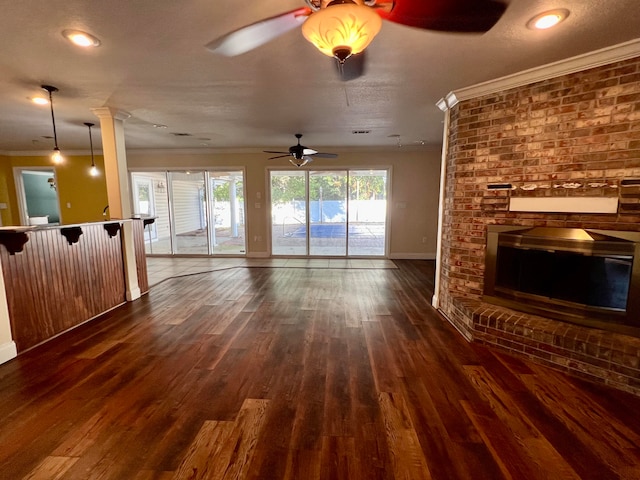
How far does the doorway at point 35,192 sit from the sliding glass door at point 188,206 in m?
2.07

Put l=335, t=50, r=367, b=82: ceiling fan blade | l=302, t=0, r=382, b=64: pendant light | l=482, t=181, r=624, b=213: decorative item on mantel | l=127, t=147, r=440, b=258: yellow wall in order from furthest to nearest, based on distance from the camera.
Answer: l=127, t=147, r=440, b=258: yellow wall, l=482, t=181, r=624, b=213: decorative item on mantel, l=335, t=50, r=367, b=82: ceiling fan blade, l=302, t=0, r=382, b=64: pendant light

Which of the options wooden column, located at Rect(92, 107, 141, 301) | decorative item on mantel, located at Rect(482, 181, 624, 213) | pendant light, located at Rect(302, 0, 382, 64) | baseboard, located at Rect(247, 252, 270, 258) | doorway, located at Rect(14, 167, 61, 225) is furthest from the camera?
baseboard, located at Rect(247, 252, 270, 258)

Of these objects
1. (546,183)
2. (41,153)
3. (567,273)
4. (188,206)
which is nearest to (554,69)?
(546,183)

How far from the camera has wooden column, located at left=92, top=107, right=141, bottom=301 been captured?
3.52 metres

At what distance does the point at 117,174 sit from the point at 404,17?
12.0ft

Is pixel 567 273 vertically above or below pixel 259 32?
below

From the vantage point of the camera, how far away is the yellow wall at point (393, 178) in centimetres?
638

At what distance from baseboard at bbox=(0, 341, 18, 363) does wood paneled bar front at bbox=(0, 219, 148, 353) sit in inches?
1.8

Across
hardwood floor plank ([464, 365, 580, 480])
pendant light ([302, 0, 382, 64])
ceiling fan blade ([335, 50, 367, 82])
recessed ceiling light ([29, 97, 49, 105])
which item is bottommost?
hardwood floor plank ([464, 365, 580, 480])

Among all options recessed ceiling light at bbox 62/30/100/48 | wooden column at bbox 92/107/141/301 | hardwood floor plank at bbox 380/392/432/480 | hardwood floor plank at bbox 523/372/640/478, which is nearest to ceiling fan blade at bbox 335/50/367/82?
recessed ceiling light at bbox 62/30/100/48

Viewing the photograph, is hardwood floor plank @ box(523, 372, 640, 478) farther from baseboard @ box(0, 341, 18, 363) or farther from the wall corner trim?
baseboard @ box(0, 341, 18, 363)

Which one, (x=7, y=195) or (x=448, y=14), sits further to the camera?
(x=7, y=195)

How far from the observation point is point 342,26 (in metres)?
1.25

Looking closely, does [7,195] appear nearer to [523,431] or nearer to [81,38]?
[81,38]
